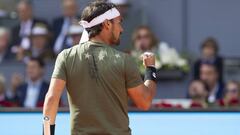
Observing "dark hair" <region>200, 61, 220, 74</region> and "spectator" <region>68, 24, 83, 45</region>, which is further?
"spectator" <region>68, 24, 83, 45</region>

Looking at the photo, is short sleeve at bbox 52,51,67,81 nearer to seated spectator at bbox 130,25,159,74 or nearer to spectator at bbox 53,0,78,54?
seated spectator at bbox 130,25,159,74

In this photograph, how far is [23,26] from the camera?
951 centimetres

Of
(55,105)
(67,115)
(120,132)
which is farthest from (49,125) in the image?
(67,115)

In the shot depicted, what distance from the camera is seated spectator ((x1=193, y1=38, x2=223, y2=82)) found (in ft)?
29.3

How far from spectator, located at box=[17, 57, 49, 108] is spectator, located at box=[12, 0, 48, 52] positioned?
0.59m

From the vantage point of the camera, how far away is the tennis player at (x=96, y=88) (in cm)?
395

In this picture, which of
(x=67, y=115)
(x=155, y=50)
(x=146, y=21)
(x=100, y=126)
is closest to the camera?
(x=100, y=126)

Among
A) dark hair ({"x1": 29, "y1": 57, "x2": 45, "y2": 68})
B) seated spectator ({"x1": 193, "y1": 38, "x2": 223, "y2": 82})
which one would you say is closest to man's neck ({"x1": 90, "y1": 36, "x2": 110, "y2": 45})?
dark hair ({"x1": 29, "y1": 57, "x2": 45, "y2": 68})

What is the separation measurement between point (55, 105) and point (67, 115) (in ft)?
5.89

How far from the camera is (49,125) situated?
4012mm

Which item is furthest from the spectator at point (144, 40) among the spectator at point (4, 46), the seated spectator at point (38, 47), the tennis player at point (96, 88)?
the tennis player at point (96, 88)

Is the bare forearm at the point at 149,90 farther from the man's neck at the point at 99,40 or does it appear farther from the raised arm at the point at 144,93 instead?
the man's neck at the point at 99,40

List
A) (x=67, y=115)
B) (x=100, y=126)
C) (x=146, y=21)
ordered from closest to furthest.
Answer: (x=100, y=126) → (x=67, y=115) → (x=146, y=21)

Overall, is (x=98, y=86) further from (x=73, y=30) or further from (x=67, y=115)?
(x=73, y=30)
